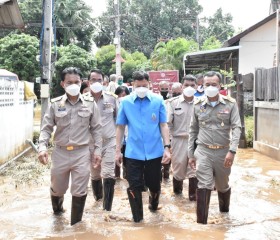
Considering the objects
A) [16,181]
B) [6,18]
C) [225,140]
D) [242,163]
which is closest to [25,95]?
[6,18]

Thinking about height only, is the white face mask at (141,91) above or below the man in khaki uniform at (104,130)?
above

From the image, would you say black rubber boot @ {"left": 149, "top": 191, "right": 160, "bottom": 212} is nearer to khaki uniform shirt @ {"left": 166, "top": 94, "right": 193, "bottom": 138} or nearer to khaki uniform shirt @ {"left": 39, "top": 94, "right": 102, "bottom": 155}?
khaki uniform shirt @ {"left": 39, "top": 94, "right": 102, "bottom": 155}

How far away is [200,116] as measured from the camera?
5.41 metres

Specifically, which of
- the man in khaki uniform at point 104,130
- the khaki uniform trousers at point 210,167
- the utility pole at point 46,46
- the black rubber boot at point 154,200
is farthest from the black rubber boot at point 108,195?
the utility pole at point 46,46

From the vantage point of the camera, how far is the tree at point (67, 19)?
3834 centimetres

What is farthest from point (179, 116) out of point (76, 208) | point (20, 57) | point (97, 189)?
point (20, 57)

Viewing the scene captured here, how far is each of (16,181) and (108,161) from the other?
2677 millimetres

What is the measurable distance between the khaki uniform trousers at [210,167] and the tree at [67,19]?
34.0 meters

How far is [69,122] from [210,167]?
170 centimetres

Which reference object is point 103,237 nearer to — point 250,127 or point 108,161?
point 108,161

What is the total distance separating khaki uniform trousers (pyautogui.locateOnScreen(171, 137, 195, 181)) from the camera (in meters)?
6.93

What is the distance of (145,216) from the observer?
223 inches

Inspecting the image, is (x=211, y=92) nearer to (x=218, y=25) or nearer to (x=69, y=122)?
(x=69, y=122)

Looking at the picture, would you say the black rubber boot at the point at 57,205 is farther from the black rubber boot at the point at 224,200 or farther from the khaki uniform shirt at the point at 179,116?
the khaki uniform shirt at the point at 179,116
